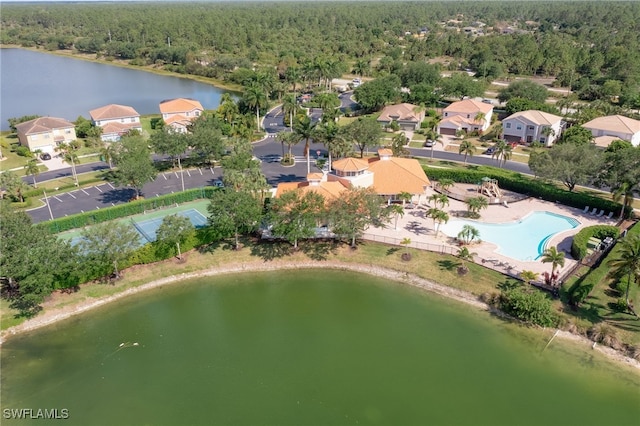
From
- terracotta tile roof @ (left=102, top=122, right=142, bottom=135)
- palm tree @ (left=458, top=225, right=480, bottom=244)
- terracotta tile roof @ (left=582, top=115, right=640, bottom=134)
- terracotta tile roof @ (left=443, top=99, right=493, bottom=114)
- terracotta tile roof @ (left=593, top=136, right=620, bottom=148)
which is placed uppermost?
terracotta tile roof @ (left=582, top=115, right=640, bottom=134)

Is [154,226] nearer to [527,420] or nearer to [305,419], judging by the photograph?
[305,419]

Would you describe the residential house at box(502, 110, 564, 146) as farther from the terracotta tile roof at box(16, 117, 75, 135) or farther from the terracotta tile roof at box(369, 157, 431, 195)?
the terracotta tile roof at box(16, 117, 75, 135)

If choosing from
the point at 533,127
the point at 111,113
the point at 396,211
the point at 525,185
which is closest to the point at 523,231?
the point at 525,185

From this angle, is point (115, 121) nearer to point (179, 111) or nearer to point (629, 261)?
point (179, 111)

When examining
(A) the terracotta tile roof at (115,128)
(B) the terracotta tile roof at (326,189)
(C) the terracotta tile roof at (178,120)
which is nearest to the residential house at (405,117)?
(C) the terracotta tile roof at (178,120)

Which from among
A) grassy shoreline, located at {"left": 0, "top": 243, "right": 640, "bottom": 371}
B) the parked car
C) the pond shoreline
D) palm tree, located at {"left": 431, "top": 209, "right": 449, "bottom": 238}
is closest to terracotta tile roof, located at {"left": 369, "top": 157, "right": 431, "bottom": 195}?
palm tree, located at {"left": 431, "top": 209, "right": 449, "bottom": 238}

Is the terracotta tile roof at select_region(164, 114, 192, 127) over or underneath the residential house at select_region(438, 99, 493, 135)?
underneath
